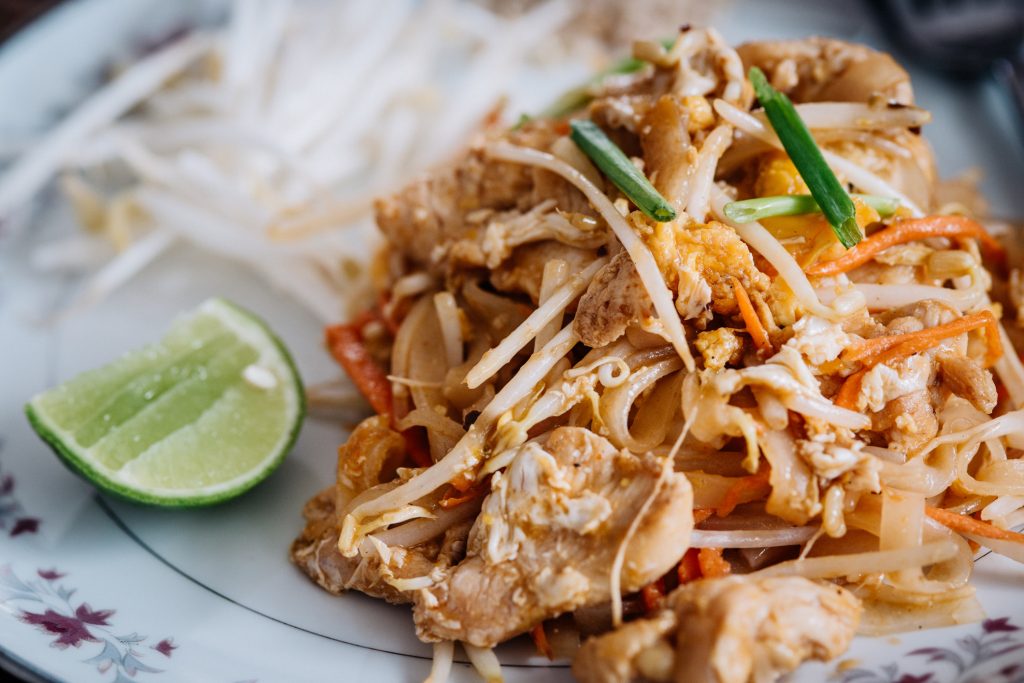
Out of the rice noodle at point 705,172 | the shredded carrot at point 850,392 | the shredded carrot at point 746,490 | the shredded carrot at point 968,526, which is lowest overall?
the shredded carrot at point 968,526

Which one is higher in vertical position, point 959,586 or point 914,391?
point 914,391

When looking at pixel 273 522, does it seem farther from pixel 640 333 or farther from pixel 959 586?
pixel 959 586

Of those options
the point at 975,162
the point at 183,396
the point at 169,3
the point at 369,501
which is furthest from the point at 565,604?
the point at 169,3

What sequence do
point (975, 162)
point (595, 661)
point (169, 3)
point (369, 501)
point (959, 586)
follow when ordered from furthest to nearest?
point (169, 3), point (975, 162), point (369, 501), point (959, 586), point (595, 661)

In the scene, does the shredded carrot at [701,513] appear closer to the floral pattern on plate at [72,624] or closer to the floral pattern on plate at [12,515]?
the floral pattern on plate at [72,624]

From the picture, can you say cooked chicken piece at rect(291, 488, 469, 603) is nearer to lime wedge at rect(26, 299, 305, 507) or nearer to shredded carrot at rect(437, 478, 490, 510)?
shredded carrot at rect(437, 478, 490, 510)

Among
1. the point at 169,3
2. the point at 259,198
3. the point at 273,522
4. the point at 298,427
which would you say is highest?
the point at 169,3

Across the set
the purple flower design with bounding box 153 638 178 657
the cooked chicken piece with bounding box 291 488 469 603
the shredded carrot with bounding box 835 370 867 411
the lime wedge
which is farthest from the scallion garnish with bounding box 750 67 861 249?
the purple flower design with bounding box 153 638 178 657

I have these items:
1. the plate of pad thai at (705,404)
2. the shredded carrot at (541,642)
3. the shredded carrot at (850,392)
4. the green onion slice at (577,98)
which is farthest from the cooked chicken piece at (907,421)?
the green onion slice at (577,98)
